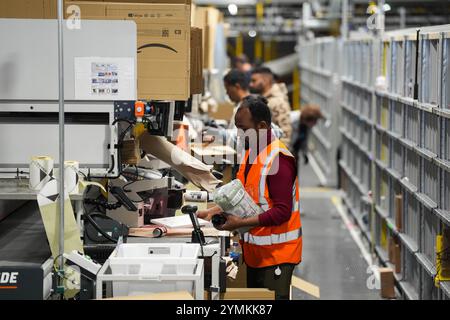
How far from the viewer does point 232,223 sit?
496 centimetres

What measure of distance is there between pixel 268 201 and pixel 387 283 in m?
3.07

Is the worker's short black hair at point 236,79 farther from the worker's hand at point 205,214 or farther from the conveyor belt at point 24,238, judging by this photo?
the worker's hand at point 205,214

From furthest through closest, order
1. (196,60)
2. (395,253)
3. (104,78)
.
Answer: (395,253)
(196,60)
(104,78)

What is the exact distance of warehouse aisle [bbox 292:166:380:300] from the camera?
8.16 meters

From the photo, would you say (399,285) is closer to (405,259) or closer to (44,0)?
(405,259)

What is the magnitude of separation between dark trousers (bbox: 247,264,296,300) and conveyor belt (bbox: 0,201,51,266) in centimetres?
129

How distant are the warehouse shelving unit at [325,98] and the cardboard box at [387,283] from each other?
6.09 meters

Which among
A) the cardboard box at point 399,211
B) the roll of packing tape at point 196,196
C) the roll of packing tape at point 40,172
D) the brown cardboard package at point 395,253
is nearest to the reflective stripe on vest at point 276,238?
the roll of packing tape at point 196,196

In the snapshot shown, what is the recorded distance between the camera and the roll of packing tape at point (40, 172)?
4.44m

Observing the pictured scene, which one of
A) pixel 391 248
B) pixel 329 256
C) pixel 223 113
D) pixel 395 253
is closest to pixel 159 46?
pixel 395 253

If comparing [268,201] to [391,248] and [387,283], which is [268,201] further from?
[391,248]

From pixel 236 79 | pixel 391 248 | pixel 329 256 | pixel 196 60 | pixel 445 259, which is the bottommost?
pixel 329 256

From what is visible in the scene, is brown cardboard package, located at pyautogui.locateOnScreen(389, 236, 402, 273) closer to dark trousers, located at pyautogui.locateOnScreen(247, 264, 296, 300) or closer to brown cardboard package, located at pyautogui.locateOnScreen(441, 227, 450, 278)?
brown cardboard package, located at pyautogui.locateOnScreen(441, 227, 450, 278)

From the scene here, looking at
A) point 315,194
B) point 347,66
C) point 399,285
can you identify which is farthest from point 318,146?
point 399,285
